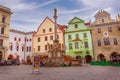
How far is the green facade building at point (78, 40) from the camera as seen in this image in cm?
4328

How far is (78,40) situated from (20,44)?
76.4 ft

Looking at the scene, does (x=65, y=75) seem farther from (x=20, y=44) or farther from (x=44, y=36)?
(x=20, y=44)

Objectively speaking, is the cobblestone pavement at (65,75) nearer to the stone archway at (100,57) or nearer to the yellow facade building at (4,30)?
the stone archway at (100,57)

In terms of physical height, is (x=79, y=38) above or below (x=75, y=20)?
below

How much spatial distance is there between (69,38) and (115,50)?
14476 millimetres

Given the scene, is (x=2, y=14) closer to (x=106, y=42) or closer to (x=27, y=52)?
(x=27, y=52)

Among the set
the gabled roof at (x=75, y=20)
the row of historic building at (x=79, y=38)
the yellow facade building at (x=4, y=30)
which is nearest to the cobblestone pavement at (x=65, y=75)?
the row of historic building at (x=79, y=38)

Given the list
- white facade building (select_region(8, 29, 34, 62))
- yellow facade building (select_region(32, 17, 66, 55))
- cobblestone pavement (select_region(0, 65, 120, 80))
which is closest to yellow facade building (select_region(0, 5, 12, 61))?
white facade building (select_region(8, 29, 34, 62))

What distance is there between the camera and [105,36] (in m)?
41.8

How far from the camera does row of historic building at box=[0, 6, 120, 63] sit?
40844 millimetres

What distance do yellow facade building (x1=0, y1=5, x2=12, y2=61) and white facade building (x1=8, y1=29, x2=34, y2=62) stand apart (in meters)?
6.89

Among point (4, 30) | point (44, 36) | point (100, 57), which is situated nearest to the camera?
point (100, 57)

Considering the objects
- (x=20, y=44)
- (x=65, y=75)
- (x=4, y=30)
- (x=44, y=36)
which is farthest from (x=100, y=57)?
(x=65, y=75)

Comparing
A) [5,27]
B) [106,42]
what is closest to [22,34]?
[5,27]
